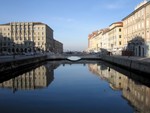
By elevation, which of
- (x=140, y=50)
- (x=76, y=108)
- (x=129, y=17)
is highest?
(x=129, y=17)

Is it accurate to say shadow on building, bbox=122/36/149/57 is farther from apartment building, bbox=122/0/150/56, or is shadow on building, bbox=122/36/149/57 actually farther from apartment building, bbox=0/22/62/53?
apartment building, bbox=0/22/62/53

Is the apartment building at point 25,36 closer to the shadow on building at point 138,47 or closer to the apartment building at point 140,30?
the apartment building at point 140,30

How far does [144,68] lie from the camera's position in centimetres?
3206

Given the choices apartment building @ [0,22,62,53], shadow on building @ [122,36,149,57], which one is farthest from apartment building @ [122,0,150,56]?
apartment building @ [0,22,62,53]

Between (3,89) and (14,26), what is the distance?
5572 inches

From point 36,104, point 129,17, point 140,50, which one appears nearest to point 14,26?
point 129,17

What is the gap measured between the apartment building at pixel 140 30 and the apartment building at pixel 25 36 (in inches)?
3430

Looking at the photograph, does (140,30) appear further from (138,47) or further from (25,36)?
(25,36)

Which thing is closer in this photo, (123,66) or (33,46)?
(123,66)

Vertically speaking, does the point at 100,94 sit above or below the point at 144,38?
below

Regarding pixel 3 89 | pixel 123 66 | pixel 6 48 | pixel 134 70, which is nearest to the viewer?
pixel 3 89

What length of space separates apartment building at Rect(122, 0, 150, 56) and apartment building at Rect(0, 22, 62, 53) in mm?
87113

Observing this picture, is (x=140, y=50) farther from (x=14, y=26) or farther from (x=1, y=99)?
(x=14, y=26)

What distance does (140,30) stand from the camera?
6400cm
